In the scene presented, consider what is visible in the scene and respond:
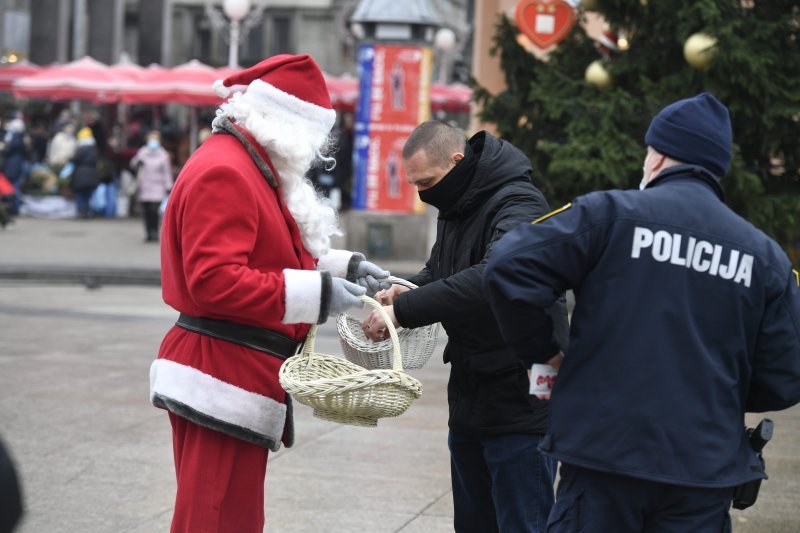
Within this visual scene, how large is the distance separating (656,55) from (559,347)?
742 cm

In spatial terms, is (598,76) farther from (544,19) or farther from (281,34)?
(281,34)

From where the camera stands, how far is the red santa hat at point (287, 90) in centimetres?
395

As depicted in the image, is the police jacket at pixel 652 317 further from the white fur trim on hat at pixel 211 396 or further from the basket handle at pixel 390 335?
the white fur trim on hat at pixel 211 396

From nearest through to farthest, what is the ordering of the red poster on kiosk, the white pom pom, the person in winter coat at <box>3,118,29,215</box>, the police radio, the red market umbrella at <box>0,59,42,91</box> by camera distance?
the police radio, the white pom pom, the red poster on kiosk, the person in winter coat at <box>3,118,29,215</box>, the red market umbrella at <box>0,59,42,91</box>

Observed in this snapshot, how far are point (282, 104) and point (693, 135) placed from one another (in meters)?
1.28

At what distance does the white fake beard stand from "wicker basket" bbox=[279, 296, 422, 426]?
372 millimetres

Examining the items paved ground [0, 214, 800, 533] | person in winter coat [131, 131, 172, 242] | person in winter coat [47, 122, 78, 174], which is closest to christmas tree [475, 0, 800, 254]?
paved ground [0, 214, 800, 533]

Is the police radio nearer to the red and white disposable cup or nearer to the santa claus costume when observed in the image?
the red and white disposable cup

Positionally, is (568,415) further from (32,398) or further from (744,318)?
(32,398)

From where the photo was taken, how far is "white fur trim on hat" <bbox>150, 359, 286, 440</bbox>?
3.80 m

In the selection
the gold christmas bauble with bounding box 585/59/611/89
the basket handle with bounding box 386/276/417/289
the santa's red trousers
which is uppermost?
the gold christmas bauble with bounding box 585/59/611/89

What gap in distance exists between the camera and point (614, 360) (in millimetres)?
3160

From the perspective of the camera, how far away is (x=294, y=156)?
393 centimetres

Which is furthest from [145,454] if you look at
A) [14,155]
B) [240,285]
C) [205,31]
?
[205,31]
